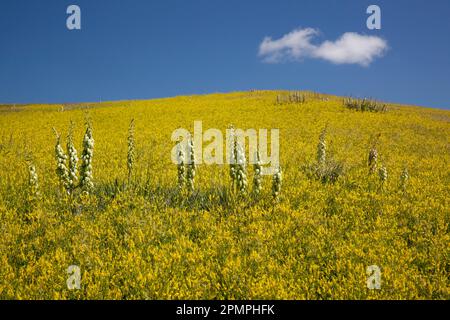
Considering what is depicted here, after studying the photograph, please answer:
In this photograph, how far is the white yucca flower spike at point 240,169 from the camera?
27.5 ft

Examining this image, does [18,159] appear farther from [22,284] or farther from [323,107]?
[323,107]

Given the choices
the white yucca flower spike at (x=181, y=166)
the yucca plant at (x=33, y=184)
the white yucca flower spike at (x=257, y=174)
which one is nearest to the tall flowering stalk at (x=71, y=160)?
the yucca plant at (x=33, y=184)

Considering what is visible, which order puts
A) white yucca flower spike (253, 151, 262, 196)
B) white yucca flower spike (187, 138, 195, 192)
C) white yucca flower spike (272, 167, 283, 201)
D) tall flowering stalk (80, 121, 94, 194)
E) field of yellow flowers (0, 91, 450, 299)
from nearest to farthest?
field of yellow flowers (0, 91, 450, 299) → white yucca flower spike (272, 167, 283, 201) → white yucca flower spike (253, 151, 262, 196) → tall flowering stalk (80, 121, 94, 194) → white yucca flower spike (187, 138, 195, 192)

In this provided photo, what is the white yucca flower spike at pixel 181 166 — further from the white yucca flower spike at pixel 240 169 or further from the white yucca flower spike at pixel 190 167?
the white yucca flower spike at pixel 240 169

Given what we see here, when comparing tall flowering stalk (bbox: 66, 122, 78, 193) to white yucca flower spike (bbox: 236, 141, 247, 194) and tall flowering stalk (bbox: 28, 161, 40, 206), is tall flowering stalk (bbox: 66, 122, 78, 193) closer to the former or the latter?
tall flowering stalk (bbox: 28, 161, 40, 206)

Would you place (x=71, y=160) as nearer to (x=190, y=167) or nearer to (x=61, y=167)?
(x=61, y=167)

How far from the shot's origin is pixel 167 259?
19.7ft

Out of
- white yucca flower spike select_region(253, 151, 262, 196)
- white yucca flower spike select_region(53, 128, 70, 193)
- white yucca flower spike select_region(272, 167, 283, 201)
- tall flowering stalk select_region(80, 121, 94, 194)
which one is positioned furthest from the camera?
tall flowering stalk select_region(80, 121, 94, 194)

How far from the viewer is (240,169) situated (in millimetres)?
8484

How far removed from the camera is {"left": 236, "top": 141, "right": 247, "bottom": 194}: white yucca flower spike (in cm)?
838

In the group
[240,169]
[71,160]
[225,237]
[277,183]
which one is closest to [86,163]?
[71,160]

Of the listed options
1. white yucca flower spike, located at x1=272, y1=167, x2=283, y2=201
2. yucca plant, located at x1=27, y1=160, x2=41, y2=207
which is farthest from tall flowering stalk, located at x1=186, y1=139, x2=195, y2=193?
yucca plant, located at x1=27, y1=160, x2=41, y2=207

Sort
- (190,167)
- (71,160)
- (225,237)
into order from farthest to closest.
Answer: (190,167) → (71,160) → (225,237)
